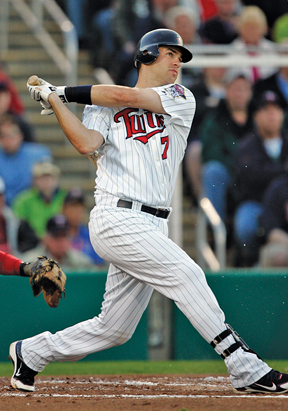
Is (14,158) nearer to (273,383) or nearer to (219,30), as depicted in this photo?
(219,30)

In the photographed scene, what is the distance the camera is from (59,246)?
6277mm

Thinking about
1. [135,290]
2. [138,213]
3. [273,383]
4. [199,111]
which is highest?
[199,111]

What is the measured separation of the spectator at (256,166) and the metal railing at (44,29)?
10.3 feet

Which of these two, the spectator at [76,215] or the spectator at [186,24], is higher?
the spectator at [186,24]

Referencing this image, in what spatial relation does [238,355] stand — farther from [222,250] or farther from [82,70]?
[82,70]

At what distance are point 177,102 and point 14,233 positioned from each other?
365cm

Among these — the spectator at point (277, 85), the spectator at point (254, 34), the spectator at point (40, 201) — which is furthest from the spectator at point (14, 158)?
the spectator at point (254, 34)

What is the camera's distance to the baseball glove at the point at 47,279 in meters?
3.25

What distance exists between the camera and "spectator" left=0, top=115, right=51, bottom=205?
7.31 m

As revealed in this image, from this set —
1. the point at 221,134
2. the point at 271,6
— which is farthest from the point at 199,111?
the point at 271,6

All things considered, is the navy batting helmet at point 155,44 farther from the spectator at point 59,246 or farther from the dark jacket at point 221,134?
the dark jacket at point 221,134

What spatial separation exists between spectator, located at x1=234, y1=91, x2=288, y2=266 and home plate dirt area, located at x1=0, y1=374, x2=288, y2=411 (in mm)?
2417

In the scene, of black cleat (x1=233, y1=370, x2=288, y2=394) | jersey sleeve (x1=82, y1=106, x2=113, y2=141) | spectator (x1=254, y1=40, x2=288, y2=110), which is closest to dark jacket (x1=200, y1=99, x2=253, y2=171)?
spectator (x1=254, y1=40, x2=288, y2=110)

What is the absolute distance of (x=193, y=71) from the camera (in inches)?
297
